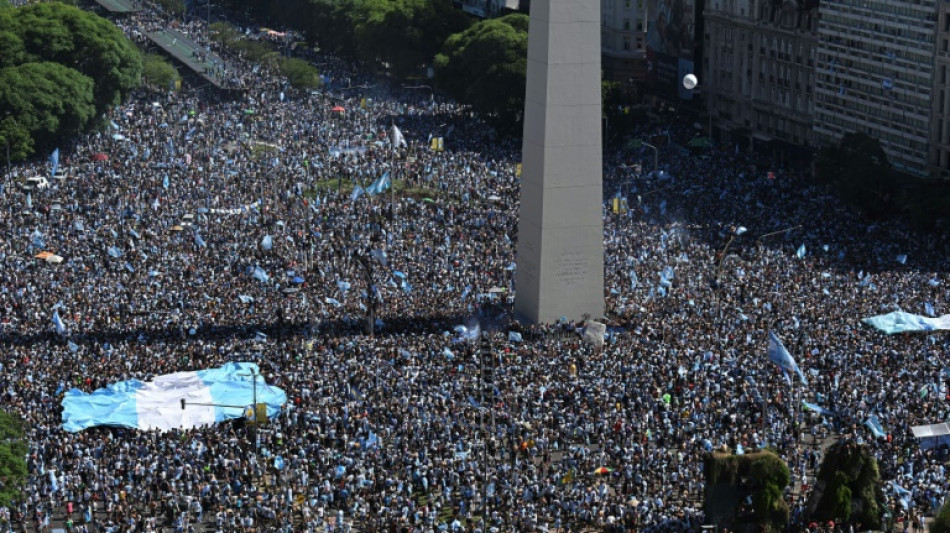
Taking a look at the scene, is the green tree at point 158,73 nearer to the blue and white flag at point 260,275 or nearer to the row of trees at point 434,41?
the row of trees at point 434,41

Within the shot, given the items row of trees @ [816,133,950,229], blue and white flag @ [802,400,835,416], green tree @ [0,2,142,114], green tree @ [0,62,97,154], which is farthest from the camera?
green tree @ [0,2,142,114]

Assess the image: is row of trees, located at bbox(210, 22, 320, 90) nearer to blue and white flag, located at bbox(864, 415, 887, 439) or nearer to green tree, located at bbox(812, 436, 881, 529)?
blue and white flag, located at bbox(864, 415, 887, 439)

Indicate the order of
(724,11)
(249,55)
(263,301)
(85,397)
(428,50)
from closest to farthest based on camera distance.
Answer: (85,397) → (263,301) → (724,11) → (428,50) → (249,55)

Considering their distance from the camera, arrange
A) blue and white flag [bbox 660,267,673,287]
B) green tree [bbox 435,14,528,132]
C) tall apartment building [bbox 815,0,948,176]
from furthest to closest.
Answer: green tree [bbox 435,14,528,132] → tall apartment building [bbox 815,0,948,176] → blue and white flag [bbox 660,267,673,287]

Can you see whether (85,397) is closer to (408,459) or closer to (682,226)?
(408,459)

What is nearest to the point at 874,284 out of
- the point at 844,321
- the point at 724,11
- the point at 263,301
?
the point at 844,321

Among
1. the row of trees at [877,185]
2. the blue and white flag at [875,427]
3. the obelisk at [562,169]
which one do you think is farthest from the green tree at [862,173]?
the blue and white flag at [875,427]

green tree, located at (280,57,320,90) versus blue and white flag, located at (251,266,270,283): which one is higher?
blue and white flag, located at (251,266,270,283)

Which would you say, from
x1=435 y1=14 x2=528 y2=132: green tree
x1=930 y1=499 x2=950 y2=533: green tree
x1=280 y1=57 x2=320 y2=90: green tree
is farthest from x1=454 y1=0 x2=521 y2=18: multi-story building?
x1=930 y1=499 x2=950 y2=533: green tree
